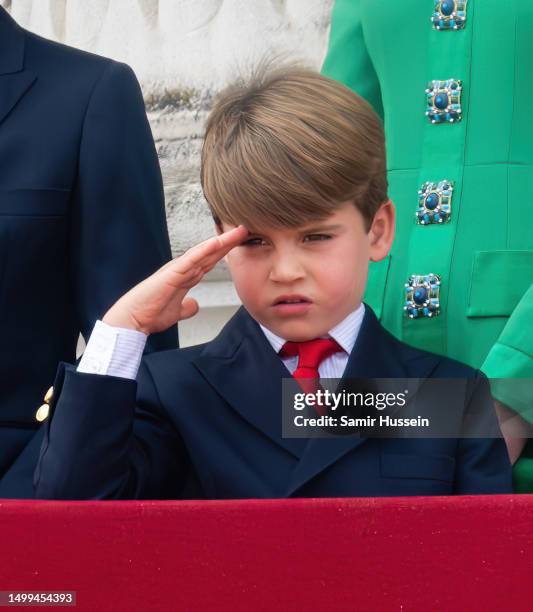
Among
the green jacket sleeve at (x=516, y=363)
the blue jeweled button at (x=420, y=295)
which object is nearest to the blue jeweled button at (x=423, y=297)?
the blue jeweled button at (x=420, y=295)

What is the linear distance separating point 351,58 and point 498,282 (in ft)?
1.39

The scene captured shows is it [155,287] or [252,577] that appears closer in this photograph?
[252,577]

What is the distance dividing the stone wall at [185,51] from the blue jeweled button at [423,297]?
111 centimetres

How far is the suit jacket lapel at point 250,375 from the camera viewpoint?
4.73 feet

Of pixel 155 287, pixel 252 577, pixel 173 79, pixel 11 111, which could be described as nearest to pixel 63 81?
pixel 11 111

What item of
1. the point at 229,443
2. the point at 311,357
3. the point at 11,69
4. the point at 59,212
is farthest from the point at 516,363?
the point at 11,69

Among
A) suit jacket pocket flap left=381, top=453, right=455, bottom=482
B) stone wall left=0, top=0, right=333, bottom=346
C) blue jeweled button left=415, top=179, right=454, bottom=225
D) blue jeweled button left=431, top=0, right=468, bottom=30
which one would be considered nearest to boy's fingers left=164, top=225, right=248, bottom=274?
suit jacket pocket flap left=381, top=453, right=455, bottom=482

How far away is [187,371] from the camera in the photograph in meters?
1.48

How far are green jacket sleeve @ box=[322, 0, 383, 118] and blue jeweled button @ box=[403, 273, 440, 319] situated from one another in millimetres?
318

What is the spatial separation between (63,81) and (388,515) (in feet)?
2.65

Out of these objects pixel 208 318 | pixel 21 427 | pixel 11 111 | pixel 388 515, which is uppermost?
pixel 11 111

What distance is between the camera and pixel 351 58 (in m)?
1.84

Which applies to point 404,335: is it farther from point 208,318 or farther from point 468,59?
point 208,318

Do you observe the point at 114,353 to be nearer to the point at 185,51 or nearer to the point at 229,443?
the point at 229,443
